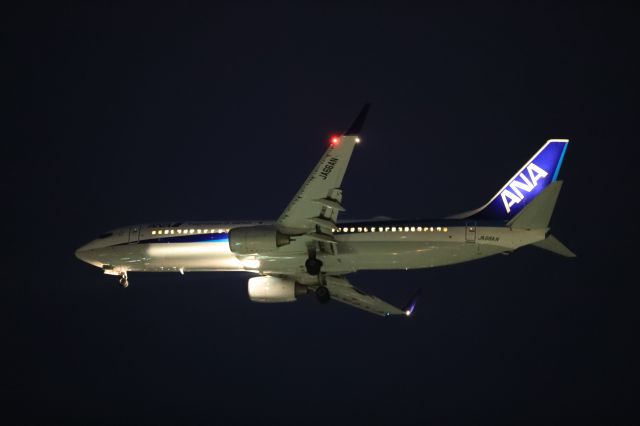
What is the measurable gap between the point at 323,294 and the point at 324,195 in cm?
784

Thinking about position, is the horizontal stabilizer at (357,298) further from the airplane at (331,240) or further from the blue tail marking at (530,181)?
the blue tail marking at (530,181)

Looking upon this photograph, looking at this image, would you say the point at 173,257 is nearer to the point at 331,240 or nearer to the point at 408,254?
the point at 331,240

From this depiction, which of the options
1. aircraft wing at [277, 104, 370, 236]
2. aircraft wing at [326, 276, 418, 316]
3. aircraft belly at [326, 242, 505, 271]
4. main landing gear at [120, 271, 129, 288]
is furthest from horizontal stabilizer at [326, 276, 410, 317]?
main landing gear at [120, 271, 129, 288]

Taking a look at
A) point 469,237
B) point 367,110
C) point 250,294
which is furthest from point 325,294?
point 367,110

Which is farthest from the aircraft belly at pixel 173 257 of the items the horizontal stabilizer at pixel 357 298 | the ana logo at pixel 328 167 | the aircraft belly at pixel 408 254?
the ana logo at pixel 328 167

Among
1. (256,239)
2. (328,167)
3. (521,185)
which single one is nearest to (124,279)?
(256,239)

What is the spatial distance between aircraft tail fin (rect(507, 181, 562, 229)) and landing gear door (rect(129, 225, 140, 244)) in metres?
18.0

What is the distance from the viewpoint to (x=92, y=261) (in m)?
51.4

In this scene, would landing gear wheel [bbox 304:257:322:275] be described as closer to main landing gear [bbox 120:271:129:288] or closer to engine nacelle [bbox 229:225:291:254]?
engine nacelle [bbox 229:225:291:254]

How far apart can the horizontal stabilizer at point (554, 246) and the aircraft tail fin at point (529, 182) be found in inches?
81.5

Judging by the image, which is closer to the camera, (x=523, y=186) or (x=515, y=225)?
(x=515, y=225)

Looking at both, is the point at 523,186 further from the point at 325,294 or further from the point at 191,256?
the point at 191,256

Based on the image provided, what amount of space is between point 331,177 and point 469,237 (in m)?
6.96

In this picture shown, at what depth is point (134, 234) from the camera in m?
50.1
